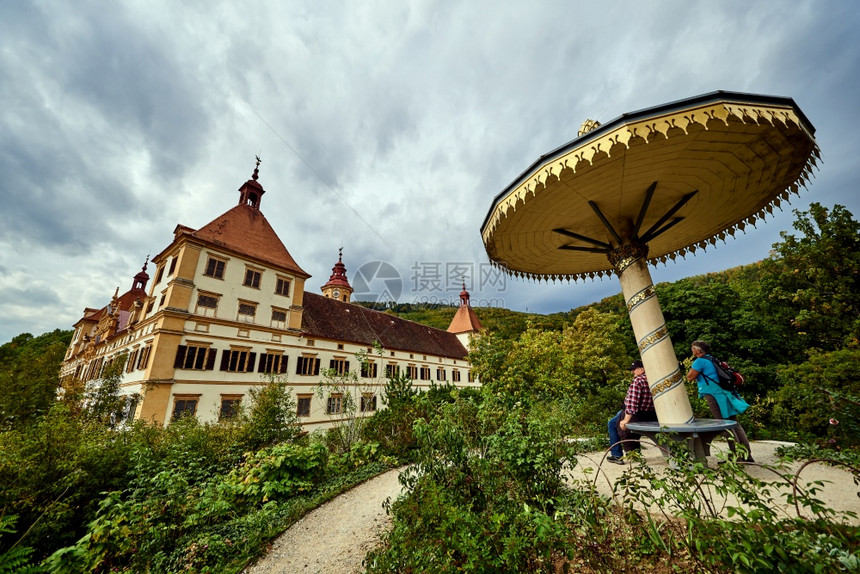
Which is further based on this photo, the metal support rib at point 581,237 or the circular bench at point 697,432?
the metal support rib at point 581,237

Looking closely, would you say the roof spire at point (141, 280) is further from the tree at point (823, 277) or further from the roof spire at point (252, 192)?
the tree at point (823, 277)

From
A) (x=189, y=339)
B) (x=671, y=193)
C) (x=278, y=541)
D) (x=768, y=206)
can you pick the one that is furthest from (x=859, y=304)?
(x=189, y=339)

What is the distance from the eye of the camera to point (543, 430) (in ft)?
14.0

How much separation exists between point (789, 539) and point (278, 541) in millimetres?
6073

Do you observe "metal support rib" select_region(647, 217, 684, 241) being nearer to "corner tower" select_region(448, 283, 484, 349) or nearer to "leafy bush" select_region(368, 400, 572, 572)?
"leafy bush" select_region(368, 400, 572, 572)

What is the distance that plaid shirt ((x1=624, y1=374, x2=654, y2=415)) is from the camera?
6262 millimetres

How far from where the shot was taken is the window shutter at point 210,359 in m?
18.1

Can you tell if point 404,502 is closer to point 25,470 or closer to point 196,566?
point 196,566

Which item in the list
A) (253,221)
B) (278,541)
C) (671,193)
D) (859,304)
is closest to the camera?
(278,541)

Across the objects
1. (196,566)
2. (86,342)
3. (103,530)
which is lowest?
(196,566)

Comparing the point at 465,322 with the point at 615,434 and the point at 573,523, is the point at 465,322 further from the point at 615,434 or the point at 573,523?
the point at 573,523

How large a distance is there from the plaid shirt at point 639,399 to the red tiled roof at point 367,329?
2172cm

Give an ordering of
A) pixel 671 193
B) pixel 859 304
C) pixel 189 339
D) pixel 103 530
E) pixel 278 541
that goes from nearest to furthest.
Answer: pixel 103 530, pixel 278 541, pixel 671 193, pixel 859 304, pixel 189 339

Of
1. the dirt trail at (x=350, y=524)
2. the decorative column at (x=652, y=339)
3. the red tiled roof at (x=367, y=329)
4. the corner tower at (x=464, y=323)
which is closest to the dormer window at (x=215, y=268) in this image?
the red tiled roof at (x=367, y=329)
